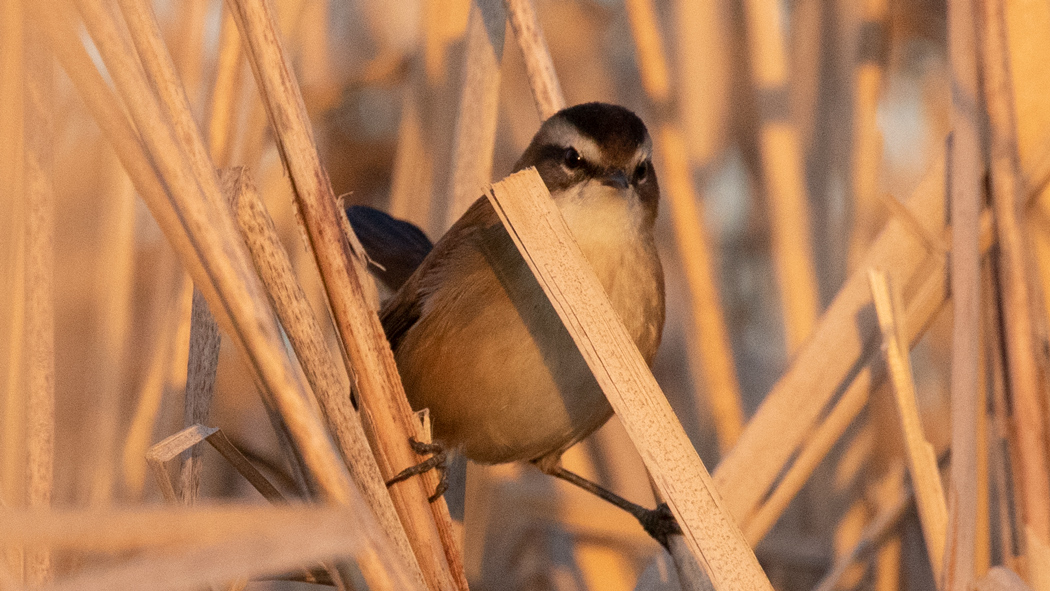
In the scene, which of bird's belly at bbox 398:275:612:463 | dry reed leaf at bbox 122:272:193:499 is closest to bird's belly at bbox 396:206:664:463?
bird's belly at bbox 398:275:612:463

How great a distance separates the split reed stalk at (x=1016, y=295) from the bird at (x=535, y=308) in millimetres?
700

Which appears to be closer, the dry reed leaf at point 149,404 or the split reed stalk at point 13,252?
the split reed stalk at point 13,252

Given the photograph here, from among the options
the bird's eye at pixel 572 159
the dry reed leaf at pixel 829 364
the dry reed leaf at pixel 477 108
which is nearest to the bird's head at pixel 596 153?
the bird's eye at pixel 572 159

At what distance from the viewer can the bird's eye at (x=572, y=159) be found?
2023mm

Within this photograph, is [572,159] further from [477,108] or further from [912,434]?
[912,434]

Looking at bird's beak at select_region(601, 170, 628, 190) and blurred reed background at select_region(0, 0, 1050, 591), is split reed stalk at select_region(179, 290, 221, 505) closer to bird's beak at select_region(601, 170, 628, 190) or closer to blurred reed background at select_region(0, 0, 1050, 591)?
blurred reed background at select_region(0, 0, 1050, 591)

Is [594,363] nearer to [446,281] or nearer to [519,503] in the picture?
[446,281]

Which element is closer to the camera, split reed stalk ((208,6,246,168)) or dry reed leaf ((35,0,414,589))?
dry reed leaf ((35,0,414,589))

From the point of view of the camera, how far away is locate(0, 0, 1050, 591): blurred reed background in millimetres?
1075

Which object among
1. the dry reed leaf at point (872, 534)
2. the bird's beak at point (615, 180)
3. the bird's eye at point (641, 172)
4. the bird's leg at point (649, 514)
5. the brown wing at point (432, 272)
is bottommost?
the dry reed leaf at point (872, 534)

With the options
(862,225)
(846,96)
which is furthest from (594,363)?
(846,96)

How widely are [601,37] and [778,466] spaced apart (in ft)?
7.48

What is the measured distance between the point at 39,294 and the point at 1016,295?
1725mm

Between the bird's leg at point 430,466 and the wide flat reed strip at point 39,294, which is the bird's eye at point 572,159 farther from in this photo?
the wide flat reed strip at point 39,294
